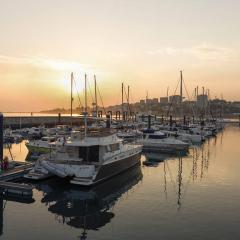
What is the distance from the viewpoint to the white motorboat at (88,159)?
90.3 ft

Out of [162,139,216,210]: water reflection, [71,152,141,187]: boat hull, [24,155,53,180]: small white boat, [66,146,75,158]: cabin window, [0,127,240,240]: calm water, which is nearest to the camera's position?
[0,127,240,240]: calm water

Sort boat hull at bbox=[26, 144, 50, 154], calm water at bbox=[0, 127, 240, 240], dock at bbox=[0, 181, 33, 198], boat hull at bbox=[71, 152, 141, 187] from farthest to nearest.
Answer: boat hull at bbox=[26, 144, 50, 154] < boat hull at bbox=[71, 152, 141, 187] < dock at bbox=[0, 181, 33, 198] < calm water at bbox=[0, 127, 240, 240]

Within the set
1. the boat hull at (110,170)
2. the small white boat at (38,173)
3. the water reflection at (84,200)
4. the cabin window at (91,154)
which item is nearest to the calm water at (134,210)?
the water reflection at (84,200)

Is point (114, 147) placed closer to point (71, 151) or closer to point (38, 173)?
point (71, 151)

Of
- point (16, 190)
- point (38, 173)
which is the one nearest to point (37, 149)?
point (38, 173)

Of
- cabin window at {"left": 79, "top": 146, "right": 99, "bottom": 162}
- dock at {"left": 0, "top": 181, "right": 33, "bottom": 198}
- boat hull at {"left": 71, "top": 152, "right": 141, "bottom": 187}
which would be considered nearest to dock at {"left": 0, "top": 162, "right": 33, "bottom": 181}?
dock at {"left": 0, "top": 181, "right": 33, "bottom": 198}

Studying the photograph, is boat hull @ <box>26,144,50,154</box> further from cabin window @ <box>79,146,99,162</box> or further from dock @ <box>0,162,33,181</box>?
cabin window @ <box>79,146,99,162</box>

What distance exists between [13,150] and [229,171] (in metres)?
26.9

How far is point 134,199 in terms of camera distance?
25.2m

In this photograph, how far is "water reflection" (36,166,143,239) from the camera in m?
20.8

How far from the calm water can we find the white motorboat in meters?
0.91

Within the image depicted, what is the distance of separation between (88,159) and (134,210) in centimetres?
795

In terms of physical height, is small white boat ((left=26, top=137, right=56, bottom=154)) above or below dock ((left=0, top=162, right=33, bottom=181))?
above

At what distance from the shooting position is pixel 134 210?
22.6 metres
